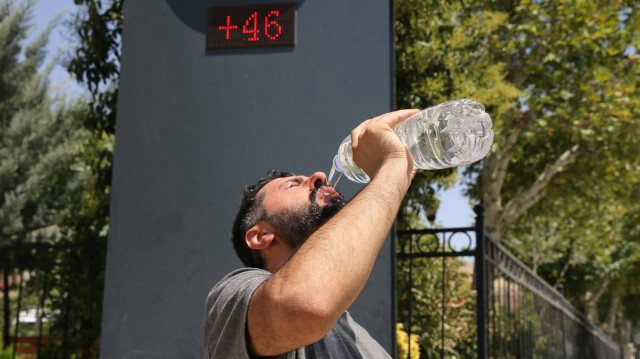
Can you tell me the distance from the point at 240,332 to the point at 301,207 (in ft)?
1.48

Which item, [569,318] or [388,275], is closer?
[388,275]

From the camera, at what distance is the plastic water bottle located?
1.86 m

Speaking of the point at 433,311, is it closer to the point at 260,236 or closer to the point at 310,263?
the point at 260,236

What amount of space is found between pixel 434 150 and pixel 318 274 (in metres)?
1.00

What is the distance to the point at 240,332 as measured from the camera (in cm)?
130

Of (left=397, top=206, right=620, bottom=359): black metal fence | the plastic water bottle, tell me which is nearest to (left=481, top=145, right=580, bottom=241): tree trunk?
(left=397, top=206, right=620, bottom=359): black metal fence

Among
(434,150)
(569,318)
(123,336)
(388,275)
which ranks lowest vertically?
(569,318)

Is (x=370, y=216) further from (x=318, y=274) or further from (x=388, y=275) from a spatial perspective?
(x=388, y=275)

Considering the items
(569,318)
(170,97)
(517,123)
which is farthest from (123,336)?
(569,318)

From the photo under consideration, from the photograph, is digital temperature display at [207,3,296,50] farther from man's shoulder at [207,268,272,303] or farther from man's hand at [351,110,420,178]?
man's shoulder at [207,268,272,303]

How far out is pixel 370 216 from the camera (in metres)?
1.27

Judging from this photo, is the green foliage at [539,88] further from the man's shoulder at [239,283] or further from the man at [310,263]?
the man's shoulder at [239,283]

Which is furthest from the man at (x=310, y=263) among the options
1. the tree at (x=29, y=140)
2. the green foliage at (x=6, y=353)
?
the tree at (x=29, y=140)

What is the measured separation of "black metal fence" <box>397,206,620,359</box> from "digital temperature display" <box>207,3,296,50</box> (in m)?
1.74
